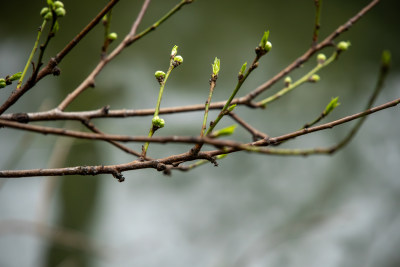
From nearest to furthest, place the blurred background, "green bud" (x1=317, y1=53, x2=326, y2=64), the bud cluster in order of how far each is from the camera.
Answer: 1. the bud cluster
2. "green bud" (x1=317, y1=53, x2=326, y2=64)
3. the blurred background

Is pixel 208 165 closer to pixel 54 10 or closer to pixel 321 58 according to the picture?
pixel 321 58

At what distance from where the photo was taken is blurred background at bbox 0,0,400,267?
97 centimetres

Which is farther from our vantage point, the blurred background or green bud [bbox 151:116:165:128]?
the blurred background

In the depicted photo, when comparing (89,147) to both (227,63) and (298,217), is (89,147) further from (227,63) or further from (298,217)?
(298,217)

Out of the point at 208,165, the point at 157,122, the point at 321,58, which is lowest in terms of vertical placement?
the point at 157,122

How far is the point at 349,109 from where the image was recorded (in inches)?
42.3

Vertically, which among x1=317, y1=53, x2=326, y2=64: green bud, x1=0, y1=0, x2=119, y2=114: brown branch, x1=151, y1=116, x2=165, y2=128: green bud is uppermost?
x1=317, y1=53, x2=326, y2=64: green bud

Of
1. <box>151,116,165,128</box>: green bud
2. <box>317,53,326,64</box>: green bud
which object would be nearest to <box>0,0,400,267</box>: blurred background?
<box>317,53,326,64</box>: green bud

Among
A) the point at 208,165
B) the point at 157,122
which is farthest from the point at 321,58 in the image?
the point at 208,165

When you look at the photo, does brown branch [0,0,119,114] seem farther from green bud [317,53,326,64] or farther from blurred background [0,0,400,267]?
blurred background [0,0,400,267]

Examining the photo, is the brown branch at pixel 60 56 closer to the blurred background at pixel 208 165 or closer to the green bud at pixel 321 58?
the green bud at pixel 321 58

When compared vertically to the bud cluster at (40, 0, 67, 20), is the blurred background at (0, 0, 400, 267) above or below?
above

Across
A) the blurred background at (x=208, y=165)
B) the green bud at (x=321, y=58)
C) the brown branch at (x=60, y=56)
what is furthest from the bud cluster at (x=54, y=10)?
the blurred background at (x=208, y=165)

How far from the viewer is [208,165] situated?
108 centimetres
